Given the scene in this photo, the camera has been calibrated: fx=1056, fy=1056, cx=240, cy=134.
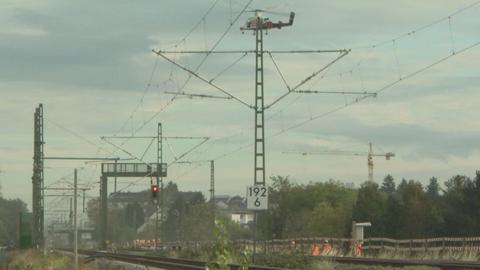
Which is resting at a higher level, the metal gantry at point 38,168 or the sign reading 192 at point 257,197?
the metal gantry at point 38,168

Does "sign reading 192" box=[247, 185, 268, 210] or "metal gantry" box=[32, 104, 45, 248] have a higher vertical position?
"metal gantry" box=[32, 104, 45, 248]

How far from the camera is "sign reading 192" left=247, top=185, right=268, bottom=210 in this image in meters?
38.5

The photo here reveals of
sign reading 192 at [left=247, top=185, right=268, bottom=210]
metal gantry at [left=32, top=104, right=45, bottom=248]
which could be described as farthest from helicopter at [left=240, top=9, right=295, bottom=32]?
metal gantry at [left=32, top=104, right=45, bottom=248]

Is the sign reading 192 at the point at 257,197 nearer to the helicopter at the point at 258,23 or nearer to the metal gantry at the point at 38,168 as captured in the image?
the helicopter at the point at 258,23

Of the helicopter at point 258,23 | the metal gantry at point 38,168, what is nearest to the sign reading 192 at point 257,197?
the helicopter at point 258,23

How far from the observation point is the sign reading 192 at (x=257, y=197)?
38.5m

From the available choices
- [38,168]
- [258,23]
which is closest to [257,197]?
[258,23]

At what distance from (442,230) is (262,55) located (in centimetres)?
5673

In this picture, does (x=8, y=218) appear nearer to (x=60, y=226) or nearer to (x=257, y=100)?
(x=60, y=226)

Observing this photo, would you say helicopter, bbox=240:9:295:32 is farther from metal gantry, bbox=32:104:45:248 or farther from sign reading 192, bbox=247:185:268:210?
metal gantry, bbox=32:104:45:248

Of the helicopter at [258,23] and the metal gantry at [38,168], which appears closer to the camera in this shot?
the helicopter at [258,23]

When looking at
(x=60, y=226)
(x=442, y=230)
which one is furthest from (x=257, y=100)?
(x=60, y=226)

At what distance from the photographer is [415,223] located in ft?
326

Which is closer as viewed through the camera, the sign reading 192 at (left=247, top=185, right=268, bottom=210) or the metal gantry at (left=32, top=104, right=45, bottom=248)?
the sign reading 192 at (left=247, top=185, right=268, bottom=210)
